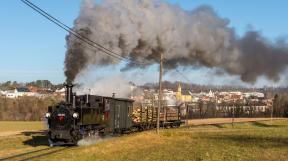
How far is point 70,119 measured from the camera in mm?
28016

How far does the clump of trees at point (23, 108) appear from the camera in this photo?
10039 cm

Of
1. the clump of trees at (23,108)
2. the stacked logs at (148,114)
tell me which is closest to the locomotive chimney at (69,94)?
the stacked logs at (148,114)

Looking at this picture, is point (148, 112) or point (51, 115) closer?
point (51, 115)

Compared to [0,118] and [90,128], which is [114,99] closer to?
[90,128]

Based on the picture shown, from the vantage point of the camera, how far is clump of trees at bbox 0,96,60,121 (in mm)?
100394

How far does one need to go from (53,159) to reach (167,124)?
39364mm

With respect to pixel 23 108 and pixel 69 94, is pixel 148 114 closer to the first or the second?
pixel 69 94

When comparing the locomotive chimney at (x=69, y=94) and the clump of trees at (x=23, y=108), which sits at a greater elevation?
the locomotive chimney at (x=69, y=94)

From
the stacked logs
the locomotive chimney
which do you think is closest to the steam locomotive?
the locomotive chimney

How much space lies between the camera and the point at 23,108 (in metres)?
106

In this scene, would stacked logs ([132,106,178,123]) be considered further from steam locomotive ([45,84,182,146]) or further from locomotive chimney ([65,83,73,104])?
locomotive chimney ([65,83,73,104])

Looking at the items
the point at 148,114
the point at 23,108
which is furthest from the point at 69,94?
the point at 23,108

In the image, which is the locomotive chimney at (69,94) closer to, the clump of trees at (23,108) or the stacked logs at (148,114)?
the stacked logs at (148,114)

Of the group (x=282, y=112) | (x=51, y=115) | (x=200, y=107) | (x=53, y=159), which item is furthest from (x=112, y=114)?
A: (x=282, y=112)
